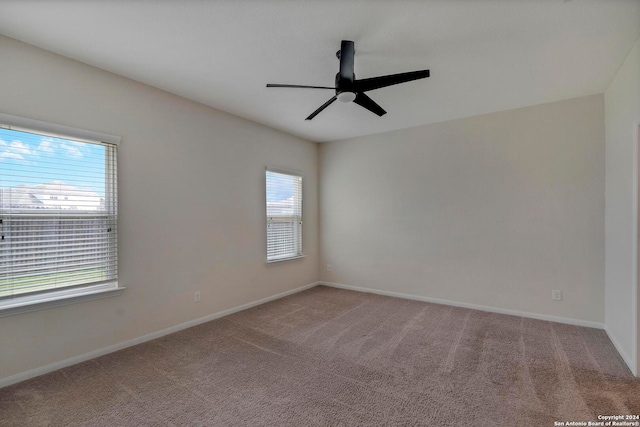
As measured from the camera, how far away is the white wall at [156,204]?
7.55 feet

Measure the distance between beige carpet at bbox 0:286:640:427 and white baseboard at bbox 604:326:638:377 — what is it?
1.9 inches

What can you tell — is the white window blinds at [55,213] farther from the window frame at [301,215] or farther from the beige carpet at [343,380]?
the window frame at [301,215]

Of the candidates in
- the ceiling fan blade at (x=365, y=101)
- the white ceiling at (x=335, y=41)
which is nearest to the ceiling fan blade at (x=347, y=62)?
the white ceiling at (x=335, y=41)

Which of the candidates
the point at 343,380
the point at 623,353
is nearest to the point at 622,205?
the point at 623,353

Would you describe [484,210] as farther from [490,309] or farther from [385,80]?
[385,80]

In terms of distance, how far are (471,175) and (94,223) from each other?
444 centimetres

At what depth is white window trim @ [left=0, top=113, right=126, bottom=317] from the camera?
216cm

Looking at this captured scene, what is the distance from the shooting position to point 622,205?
8.66 feet

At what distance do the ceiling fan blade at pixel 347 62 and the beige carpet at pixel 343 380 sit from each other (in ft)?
7.80

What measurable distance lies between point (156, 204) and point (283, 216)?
201 centimetres

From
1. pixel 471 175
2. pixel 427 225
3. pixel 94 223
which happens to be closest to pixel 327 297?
pixel 427 225

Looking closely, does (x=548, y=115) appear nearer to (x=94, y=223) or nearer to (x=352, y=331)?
(x=352, y=331)

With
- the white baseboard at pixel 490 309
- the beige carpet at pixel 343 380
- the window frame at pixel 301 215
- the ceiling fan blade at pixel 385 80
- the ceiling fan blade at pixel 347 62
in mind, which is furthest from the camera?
the window frame at pixel 301 215

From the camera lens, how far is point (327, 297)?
454 centimetres
